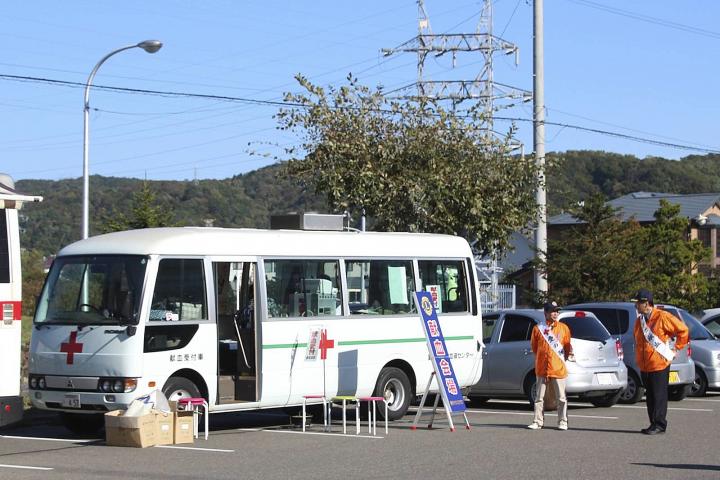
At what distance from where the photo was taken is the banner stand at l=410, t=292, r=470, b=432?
52.2 feet

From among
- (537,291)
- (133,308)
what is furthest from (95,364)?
(537,291)

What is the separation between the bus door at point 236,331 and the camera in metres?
15.4

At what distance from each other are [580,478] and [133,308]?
5888 millimetres

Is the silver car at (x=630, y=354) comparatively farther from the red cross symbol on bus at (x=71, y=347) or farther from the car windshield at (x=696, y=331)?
the red cross symbol on bus at (x=71, y=347)

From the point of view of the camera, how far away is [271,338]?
50.6 feet

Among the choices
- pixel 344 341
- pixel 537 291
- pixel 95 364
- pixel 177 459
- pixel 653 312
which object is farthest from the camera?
pixel 537 291

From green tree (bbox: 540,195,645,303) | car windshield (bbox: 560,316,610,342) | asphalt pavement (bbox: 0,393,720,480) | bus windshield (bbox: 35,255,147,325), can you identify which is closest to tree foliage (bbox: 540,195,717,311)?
green tree (bbox: 540,195,645,303)

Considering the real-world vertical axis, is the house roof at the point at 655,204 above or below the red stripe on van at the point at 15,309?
above

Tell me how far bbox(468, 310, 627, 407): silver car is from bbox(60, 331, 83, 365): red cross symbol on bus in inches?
303

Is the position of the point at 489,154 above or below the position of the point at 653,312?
above

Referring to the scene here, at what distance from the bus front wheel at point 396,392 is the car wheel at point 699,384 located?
756 centimetres

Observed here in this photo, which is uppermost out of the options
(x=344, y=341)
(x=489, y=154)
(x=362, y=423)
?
(x=489, y=154)

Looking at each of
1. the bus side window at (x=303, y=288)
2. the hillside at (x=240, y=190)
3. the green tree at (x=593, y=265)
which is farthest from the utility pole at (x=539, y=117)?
the hillside at (x=240, y=190)

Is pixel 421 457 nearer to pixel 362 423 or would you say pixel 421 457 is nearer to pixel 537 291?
pixel 362 423
